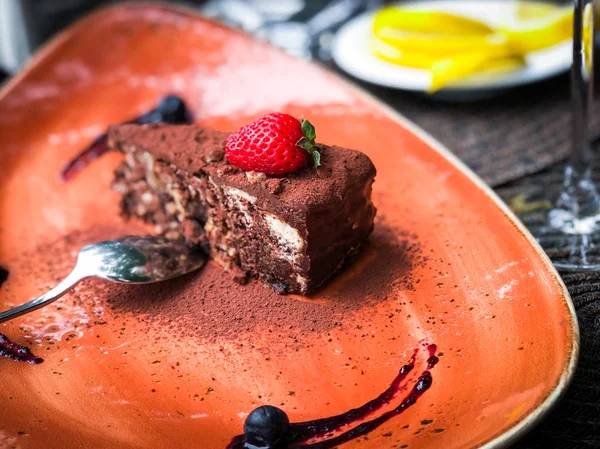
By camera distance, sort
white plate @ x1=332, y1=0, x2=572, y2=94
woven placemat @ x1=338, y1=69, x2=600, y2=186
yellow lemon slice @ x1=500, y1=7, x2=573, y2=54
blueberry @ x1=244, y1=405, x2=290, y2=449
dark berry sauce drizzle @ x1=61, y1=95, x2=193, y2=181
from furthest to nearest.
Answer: yellow lemon slice @ x1=500, y1=7, x2=573, y2=54 → white plate @ x1=332, y1=0, x2=572, y2=94 → dark berry sauce drizzle @ x1=61, y1=95, x2=193, y2=181 → woven placemat @ x1=338, y1=69, x2=600, y2=186 → blueberry @ x1=244, y1=405, x2=290, y2=449

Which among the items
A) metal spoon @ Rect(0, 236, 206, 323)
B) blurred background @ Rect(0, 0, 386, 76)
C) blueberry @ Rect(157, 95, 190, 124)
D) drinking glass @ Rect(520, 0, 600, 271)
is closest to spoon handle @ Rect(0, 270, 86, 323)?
metal spoon @ Rect(0, 236, 206, 323)

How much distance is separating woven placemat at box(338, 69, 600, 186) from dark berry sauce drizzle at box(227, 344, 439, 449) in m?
1.00

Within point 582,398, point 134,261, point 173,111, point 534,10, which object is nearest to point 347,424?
point 582,398

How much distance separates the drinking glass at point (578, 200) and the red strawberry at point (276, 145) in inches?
28.2

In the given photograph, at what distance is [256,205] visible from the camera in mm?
1681

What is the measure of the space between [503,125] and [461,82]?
0.22 meters

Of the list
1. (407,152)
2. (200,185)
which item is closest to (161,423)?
(200,185)

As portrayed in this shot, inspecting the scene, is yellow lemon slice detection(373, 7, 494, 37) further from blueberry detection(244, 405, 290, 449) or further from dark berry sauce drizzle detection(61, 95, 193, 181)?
blueberry detection(244, 405, 290, 449)

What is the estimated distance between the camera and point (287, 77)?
2471 millimetres

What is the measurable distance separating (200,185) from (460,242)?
696mm

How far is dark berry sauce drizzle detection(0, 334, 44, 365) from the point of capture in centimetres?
155

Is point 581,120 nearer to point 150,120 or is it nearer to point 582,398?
point 582,398

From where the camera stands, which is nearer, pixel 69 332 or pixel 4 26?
pixel 69 332

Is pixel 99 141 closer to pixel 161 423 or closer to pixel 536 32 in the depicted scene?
pixel 161 423
